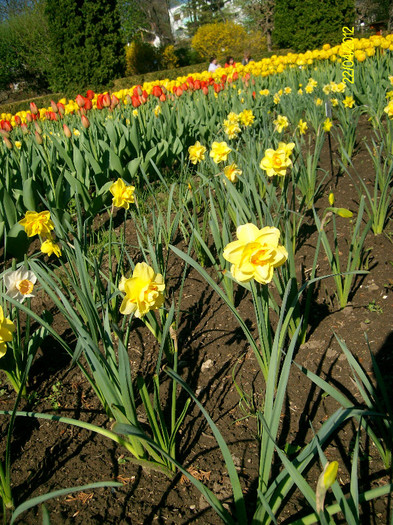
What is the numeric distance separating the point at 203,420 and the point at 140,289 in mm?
540

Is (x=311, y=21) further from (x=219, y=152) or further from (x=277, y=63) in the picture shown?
(x=219, y=152)

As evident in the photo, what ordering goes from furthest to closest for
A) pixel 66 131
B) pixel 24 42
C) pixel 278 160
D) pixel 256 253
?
pixel 24 42 < pixel 66 131 < pixel 278 160 < pixel 256 253

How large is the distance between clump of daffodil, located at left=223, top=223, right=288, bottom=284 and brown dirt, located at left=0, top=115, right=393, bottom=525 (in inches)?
22.8

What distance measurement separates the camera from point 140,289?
104cm

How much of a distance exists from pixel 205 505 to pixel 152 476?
0.19 metres

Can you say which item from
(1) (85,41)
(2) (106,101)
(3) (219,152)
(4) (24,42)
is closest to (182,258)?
(3) (219,152)

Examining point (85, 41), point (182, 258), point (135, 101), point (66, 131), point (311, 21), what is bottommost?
point (182, 258)

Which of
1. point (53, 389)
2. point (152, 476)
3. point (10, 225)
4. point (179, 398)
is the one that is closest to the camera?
point (152, 476)

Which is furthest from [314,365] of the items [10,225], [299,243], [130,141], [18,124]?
[18,124]

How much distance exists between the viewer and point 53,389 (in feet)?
4.91

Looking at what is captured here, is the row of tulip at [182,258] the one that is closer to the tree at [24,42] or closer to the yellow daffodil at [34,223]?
the yellow daffodil at [34,223]

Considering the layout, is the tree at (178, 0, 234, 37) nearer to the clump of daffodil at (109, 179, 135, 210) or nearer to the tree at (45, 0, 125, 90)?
the tree at (45, 0, 125, 90)

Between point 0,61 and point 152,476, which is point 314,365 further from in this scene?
point 0,61

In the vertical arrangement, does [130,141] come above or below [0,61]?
below
